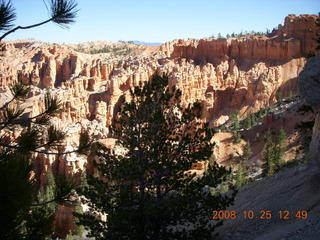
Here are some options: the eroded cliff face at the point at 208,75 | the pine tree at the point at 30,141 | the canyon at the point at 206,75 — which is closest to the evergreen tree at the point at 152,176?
the pine tree at the point at 30,141

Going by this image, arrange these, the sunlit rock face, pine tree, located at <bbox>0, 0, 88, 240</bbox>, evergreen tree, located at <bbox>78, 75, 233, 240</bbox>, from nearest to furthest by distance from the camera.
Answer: pine tree, located at <bbox>0, 0, 88, 240</bbox>
evergreen tree, located at <bbox>78, 75, 233, 240</bbox>
the sunlit rock face

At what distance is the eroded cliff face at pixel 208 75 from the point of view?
169 ft

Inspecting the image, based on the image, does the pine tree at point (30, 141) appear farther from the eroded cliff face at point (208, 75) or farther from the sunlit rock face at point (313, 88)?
the eroded cliff face at point (208, 75)

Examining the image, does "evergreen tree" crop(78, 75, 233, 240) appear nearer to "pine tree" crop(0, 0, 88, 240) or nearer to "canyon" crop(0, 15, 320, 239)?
"pine tree" crop(0, 0, 88, 240)

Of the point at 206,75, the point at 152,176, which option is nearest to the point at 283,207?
the point at 152,176

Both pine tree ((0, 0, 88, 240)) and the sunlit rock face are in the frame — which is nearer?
pine tree ((0, 0, 88, 240))

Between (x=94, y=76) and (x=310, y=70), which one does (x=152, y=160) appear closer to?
(x=310, y=70)

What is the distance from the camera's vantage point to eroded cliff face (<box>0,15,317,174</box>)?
51625 mm

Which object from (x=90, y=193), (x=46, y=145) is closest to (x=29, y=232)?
(x=46, y=145)

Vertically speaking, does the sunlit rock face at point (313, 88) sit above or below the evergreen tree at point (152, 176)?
above

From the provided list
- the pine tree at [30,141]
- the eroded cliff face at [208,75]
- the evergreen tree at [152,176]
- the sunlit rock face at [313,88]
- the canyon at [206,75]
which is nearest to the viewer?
the pine tree at [30,141]

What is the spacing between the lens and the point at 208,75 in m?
57.0

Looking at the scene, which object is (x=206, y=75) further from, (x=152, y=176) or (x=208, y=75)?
(x=152, y=176)

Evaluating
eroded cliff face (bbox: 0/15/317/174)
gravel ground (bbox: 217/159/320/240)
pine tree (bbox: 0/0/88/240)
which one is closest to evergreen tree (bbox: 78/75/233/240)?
gravel ground (bbox: 217/159/320/240)
